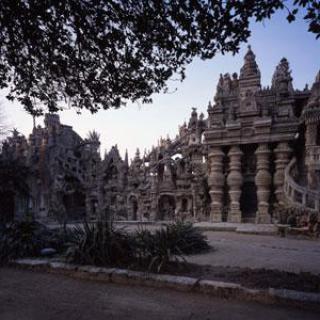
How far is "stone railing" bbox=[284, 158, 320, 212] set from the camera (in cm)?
1130

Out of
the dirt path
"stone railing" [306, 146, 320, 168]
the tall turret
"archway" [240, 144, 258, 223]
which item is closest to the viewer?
the dirt path

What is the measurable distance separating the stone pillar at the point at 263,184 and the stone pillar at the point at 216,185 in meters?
1.99

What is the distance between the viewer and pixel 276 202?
15000 mm

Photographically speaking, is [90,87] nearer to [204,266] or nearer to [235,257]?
[204,266]

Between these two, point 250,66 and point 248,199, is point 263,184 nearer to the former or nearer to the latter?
point 248,199

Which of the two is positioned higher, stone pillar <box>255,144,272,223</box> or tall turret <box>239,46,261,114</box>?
tall turret <box>239,46,261,114</box>

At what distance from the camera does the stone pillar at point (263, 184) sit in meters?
14.8

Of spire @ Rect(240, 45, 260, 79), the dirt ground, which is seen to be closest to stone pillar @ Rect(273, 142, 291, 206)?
spire @ Rect(240, 45, 260, 79)

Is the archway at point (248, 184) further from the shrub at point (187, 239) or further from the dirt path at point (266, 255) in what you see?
the shrub at point (187, 239)

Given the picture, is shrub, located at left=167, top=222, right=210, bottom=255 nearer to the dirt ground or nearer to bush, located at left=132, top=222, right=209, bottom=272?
bush, located at left=132, top=222, right=209, bottom=272

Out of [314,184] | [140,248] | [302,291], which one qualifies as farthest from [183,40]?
[314,184]

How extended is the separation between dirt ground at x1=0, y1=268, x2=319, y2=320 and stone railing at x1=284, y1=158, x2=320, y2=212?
7.86 m

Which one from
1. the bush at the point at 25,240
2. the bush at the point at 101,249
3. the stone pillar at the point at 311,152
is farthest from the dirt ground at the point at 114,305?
the stone pillar at the point at 311,152

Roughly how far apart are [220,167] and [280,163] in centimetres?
306
